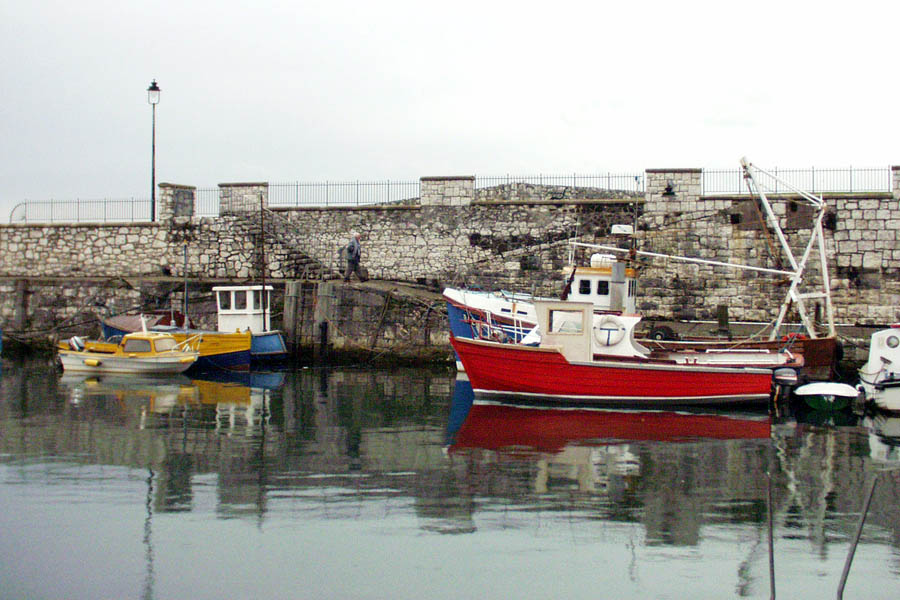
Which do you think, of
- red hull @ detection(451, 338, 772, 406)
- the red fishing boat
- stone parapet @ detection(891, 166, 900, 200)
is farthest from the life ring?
stone parapet @ detection(891, 166, 900, 200)

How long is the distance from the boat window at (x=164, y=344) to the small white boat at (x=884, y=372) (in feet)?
43.4

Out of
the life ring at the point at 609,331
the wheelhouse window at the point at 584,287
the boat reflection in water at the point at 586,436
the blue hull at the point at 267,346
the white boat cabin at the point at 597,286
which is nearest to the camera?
the boat reflection in water at the point at 586,436

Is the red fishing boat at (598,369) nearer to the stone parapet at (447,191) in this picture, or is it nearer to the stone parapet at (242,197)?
the stone parapet at (447,191)

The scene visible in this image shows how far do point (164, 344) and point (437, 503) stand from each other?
1229 centimetres

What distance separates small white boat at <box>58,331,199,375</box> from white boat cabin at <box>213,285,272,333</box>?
2.29 m

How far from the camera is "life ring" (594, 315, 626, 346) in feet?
49.7

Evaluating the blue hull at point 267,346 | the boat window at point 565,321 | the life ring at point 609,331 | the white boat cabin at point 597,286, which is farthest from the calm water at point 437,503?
the blue hull at point 267,346

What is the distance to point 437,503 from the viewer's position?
8.39 meters

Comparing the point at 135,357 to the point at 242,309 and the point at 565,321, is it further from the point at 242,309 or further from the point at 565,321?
the point at 565,321

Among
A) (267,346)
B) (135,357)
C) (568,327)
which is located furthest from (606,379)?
(135,357)

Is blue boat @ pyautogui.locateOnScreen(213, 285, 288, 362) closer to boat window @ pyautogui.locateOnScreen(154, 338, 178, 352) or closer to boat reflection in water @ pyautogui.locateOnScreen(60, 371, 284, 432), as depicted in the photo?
boat reflection in water @ pyautogui.locateOnScreen(60, 371, 284, 432)

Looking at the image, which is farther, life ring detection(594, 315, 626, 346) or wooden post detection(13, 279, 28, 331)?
wooden post detection(13, 279, 28, 331)

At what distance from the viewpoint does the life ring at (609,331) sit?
1515 centimetres

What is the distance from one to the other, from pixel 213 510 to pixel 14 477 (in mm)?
2686
